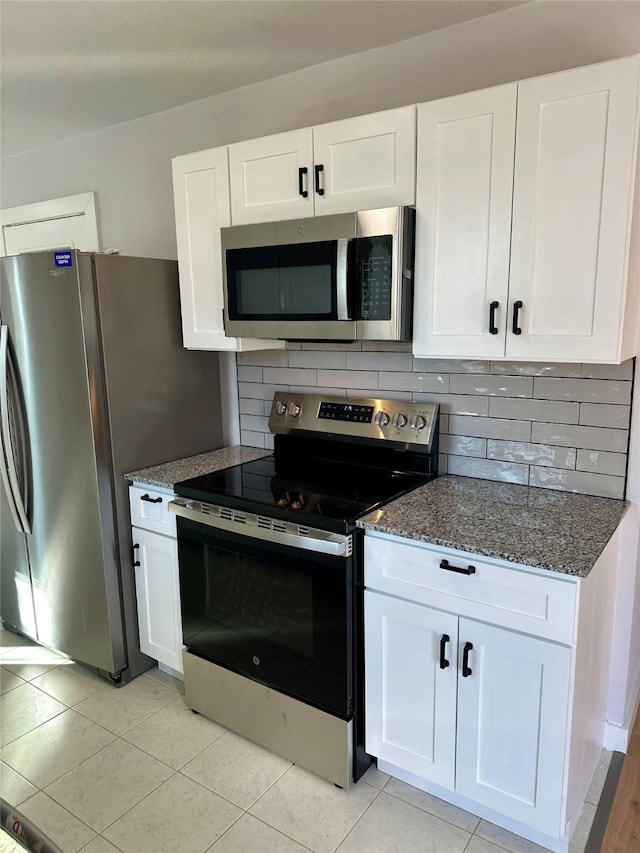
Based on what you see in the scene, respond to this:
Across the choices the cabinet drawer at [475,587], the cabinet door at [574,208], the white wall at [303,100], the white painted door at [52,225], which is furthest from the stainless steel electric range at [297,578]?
the white painted door at [52,225]

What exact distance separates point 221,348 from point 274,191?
638 mm

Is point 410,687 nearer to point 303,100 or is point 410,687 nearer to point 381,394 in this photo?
point 381,394

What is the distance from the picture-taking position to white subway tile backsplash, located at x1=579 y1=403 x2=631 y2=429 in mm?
1861

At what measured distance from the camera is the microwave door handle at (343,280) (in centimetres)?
A: 191

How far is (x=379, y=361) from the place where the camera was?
233 cm

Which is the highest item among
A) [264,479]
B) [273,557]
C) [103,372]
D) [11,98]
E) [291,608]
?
[11,98]

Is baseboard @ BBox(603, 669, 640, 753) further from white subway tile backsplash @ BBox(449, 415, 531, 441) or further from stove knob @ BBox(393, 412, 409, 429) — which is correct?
stove knob @ BBox(393, 412, 409, 429)

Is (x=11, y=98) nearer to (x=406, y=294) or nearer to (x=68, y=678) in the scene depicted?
(x=406, y=294)

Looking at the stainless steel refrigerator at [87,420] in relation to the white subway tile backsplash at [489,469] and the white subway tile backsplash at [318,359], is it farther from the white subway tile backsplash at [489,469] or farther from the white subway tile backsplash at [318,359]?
the white subway tile backsplash at [489,469]

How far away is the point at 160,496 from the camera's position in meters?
2.31

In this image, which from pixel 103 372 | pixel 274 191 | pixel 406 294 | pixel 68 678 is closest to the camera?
pixel 406 294

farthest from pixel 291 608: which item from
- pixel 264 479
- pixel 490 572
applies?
pixel 490 572

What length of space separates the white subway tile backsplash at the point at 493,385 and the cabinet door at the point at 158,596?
123cm

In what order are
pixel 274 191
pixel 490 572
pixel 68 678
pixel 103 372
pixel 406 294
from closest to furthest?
pixel 490 572, pixel 406 294, pixel 274 191, pixel 103 372, pixel 68 678
